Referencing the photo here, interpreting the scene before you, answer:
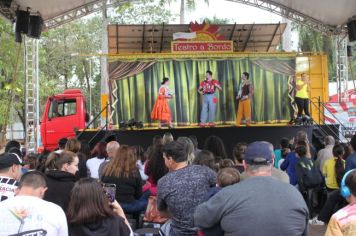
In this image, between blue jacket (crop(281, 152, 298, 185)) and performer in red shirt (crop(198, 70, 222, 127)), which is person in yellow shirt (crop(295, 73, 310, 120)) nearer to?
performer in red shirt (crop(198, 70, 222, 127))

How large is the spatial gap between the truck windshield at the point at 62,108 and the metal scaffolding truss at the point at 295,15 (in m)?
5.93

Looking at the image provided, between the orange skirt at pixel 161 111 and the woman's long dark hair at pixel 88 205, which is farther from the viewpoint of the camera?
the orange skirt at pixel 161 111

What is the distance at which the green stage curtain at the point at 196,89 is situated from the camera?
14.7 meters

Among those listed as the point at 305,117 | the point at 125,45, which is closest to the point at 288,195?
the point at 305,117

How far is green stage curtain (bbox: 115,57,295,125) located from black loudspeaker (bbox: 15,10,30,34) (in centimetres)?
373

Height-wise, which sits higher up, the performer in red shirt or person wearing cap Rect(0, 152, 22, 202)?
the performer in red shirt

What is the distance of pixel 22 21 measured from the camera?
1149 cm

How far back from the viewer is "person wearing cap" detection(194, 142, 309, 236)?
260 cm

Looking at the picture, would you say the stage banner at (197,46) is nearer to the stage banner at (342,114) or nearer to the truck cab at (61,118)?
the truck cab at (61,118)

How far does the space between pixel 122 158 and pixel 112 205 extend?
5.44 feet

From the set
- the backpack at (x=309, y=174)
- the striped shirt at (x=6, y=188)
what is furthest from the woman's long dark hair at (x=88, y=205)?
the backpack at (x=309, y=174)

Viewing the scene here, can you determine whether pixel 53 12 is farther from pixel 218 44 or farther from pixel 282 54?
pixel 282 54

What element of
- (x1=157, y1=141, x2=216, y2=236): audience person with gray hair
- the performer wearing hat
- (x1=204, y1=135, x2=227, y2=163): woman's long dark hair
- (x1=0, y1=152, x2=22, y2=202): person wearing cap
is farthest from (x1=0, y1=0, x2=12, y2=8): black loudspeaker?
(x1=157, y1=141, x2=216, y2=236): audience person with gray hair

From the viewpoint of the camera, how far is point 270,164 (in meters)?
2.82
